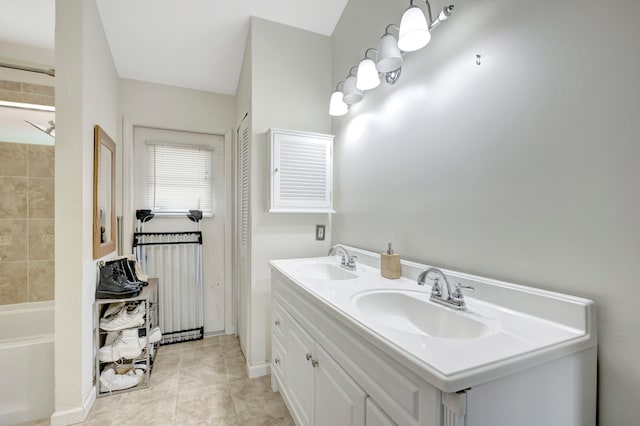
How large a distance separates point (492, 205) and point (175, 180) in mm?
2637

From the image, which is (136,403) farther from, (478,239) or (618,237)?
(618,237)

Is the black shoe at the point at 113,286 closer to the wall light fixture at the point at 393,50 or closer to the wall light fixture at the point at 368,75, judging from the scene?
the wall light fixture at the point at 393,50

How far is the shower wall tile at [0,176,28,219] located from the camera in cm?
224

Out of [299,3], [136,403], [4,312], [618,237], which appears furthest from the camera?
[4,312]

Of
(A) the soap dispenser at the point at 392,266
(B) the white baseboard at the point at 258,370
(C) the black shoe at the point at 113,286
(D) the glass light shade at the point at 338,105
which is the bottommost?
(B) the white baseboard at the point at 258,370

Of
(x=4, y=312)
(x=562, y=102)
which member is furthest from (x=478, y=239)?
(x=4, y=312)

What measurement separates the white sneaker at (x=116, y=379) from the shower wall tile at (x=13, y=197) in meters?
1.53

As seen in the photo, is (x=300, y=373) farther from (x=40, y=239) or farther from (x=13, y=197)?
(x=13, y=197)

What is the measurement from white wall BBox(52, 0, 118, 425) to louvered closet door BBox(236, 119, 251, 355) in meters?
0.98

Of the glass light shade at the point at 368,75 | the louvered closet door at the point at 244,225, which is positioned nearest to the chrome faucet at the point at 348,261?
the louvered closet door at the point at 244,225

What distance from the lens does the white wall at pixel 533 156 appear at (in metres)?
0.73

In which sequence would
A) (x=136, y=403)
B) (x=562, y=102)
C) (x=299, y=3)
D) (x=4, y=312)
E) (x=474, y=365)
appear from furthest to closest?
(x=4, y=312) < (x=299, y=3) < (x=136, y=403) < (x=562, y=102) < (x=474, y=365)

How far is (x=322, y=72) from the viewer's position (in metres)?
2.24

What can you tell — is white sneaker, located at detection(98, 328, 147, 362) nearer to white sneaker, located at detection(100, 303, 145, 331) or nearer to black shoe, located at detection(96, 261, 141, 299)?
white sneaker, located at detection(100, 303, 145, 331)
